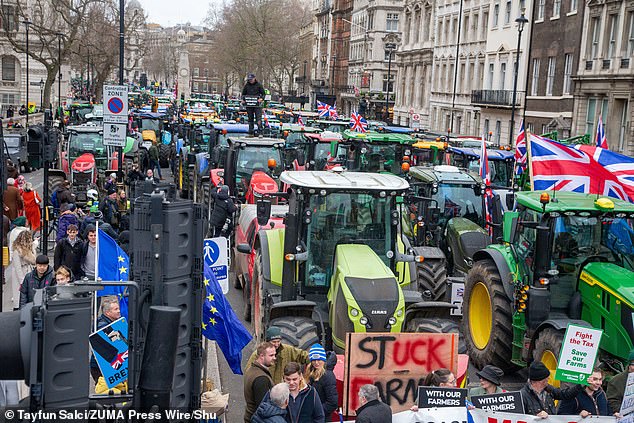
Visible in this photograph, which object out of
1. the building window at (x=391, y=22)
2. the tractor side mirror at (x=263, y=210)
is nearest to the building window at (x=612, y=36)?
the tractor side mirror at (x=263, y=210)

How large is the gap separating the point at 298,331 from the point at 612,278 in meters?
3.56

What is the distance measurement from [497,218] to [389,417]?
30.7ft

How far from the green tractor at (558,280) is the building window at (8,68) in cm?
9053

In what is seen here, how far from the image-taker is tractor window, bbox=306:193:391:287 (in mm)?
10664

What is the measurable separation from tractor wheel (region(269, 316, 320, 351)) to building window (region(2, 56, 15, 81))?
301 feet

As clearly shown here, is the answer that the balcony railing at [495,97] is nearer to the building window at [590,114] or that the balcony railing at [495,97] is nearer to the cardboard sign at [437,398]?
the building window at [590,114]

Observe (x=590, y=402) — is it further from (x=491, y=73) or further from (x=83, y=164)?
(x=491, y=73)

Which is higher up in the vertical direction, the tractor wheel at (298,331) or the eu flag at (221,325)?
the eu flag at (221,325)

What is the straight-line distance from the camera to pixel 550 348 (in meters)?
9.92

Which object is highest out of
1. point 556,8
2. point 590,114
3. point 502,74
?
point 556,8

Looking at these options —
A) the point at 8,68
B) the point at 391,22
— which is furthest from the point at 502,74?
the point at 8,68

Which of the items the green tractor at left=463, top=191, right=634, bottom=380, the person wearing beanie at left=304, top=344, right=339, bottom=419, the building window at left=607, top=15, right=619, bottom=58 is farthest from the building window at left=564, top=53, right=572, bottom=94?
the person wearing beanie at left=304, top=344, right=339, bottom=419

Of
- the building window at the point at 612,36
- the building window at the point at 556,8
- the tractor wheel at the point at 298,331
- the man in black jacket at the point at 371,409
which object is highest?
the building window at the point at 556,8

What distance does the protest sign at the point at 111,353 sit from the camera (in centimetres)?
788
